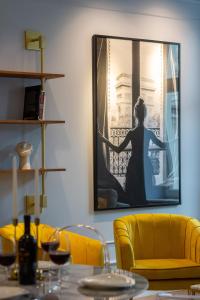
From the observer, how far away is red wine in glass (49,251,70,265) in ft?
8.39

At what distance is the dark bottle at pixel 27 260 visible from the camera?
255 centimetres

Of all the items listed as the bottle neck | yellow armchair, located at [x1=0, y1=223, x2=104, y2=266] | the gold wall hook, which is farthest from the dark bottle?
the gold wall hook

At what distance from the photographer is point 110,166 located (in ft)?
16.9

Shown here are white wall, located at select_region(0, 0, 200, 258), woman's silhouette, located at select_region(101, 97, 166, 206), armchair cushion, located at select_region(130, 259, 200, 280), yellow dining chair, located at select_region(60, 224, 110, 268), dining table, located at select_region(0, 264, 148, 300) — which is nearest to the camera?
dining table, located at select_region(0, 264, 148, 300)

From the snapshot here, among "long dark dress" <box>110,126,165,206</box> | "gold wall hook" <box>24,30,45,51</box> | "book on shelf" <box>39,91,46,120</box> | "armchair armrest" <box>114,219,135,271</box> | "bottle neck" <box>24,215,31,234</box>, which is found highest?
"gold wall hook" <box>24,30,45,51</box>

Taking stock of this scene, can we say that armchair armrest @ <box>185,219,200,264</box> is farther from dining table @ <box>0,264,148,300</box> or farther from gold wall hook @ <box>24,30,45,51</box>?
gold wall hook @ <box>24,30,45,51</box>

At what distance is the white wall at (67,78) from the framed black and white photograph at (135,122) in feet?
0.30

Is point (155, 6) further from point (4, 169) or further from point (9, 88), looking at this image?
point (4, 169)

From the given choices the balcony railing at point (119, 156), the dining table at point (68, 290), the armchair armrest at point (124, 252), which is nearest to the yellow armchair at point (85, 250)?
the armchair armrest at point (124, 252)

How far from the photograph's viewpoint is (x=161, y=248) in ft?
14.8

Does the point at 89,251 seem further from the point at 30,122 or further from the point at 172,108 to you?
the point at 172,108

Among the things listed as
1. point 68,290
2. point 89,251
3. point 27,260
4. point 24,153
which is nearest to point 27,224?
point 27,260

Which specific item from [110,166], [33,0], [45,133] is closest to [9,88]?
[45,133]

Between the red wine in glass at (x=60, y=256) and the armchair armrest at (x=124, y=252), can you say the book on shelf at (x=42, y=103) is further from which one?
the red wine in glass at (x=60, y=256)
